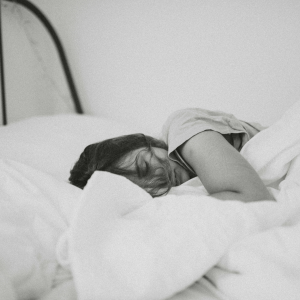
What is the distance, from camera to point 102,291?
34 cm

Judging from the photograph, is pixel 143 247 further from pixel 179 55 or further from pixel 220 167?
pixel 179 55

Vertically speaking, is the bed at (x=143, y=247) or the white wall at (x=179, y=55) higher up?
the white wall at (x=179, y=55)

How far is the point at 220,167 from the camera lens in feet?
1.94

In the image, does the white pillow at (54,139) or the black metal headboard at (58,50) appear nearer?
the white pillow at (54,139)

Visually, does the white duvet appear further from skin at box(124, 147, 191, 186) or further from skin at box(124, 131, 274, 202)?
skin at box(124, 147, 191, 186)

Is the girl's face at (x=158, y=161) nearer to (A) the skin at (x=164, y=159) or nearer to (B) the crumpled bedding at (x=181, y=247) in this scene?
(A) the skin at (x=164, y=159)

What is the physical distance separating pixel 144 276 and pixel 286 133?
51cm

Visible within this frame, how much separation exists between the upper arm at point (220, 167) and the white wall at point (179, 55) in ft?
1.91

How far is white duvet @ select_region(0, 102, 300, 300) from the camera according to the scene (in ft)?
1.15

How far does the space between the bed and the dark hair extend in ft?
0.46

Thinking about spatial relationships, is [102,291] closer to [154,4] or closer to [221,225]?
[221,225]

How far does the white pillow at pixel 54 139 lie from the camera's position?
0.95m

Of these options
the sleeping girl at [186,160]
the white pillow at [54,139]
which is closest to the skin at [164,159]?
the sleeping girl at [186,160]

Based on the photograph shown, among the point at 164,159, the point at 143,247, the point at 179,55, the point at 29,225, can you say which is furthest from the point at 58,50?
the point at 143,247
